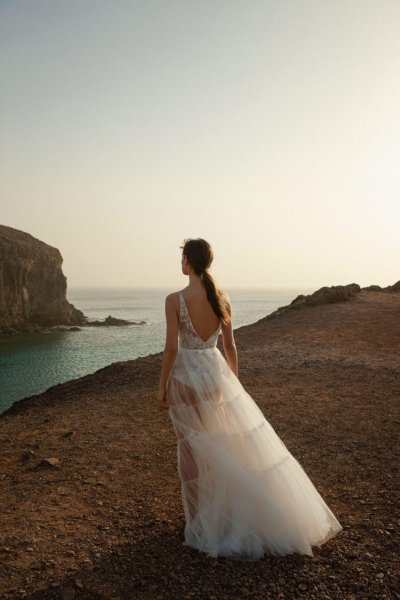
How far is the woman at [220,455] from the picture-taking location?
13.6 ft

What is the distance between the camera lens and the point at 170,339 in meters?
4.61

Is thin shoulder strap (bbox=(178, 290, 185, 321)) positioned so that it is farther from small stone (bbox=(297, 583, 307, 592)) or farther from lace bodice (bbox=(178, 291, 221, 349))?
small stone (bbox=(297, 583, 307, 592))

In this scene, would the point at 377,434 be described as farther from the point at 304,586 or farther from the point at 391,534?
the point at 304,586

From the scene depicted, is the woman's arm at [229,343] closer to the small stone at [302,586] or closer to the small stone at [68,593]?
the small stone at [302,586]

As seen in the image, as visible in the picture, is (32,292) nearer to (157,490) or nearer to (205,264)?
(157,490)

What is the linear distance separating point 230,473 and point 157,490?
212 cm

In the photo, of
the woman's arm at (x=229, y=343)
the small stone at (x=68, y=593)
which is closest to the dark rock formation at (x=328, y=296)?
the woman's arm at (x=229, y=343)

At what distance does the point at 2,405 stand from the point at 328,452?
847 inches

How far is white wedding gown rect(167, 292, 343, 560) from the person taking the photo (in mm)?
4148

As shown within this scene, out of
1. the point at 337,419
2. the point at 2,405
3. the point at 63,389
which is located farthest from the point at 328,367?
the point at 2,405

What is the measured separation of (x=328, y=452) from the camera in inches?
282

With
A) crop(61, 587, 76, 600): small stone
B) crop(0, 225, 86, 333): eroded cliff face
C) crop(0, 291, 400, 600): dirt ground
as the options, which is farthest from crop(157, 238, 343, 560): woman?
crop(0, 225, 86, 333): eroded cliff face

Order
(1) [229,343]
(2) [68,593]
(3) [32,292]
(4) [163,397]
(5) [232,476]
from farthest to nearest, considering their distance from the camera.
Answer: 1. (3) [32,292]
2. (1) [229,343]
3. (4) [163,397]
4. (5) [232,476]
5. (2) [68,593]

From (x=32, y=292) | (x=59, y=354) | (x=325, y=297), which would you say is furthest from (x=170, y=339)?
(x=32, y=292)
